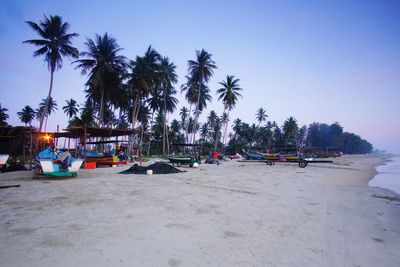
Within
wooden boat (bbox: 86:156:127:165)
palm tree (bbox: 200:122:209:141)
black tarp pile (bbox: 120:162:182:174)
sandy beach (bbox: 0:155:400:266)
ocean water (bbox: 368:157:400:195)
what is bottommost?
ocean water (bbox: 368:157:400:195)

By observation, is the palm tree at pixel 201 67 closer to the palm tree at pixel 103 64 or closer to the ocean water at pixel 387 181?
the palm tree at pixel 103 64

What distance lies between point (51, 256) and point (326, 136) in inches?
5550

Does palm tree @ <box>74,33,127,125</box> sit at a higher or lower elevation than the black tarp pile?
higher

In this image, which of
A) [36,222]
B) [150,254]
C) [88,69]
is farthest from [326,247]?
[88,69]

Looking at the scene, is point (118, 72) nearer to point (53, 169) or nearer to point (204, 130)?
point (53, 169)

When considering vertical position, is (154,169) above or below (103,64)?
below

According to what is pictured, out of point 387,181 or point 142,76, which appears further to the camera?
point 142,76

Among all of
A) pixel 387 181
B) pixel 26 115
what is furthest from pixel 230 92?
pixel 26 115

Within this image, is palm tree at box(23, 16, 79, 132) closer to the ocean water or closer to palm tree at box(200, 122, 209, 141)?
the ocean water

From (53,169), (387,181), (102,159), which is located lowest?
(387,181)

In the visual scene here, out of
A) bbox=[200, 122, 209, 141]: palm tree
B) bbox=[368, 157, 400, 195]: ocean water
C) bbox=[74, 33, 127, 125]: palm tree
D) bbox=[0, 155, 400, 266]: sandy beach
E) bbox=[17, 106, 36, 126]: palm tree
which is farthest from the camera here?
bbox=[200, 122, 209, 141]: palm tree

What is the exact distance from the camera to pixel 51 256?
125 inches

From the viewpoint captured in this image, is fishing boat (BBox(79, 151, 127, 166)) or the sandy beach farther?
fishing boat (BBox(79, 151, 127, 166))

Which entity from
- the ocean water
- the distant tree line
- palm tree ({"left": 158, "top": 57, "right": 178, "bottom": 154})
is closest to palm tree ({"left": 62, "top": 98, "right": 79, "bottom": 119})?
the distant tree line
